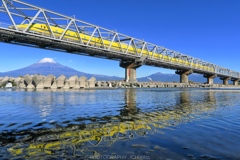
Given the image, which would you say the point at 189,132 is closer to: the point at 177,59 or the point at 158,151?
the point at 158,151

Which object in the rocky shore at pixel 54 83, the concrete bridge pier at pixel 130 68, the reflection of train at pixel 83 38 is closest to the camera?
the reflection of train at pixel 83 38

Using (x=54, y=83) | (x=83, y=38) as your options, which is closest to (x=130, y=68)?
(x=83, y=38)

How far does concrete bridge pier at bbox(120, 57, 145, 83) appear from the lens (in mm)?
83438

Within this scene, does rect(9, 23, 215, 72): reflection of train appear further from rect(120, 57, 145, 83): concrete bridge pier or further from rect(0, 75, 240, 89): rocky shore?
rect(0, 75, 240, 89): rocky shore

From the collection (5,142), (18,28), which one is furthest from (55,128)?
(18,28)

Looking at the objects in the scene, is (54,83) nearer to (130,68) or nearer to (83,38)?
(83,38)

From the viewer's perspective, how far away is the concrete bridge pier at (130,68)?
83.4m

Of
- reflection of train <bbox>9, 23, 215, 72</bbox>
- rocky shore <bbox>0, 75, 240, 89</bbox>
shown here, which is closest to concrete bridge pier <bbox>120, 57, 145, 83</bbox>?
rocky shore <bbox>0, 75, 240, 89</bbox>

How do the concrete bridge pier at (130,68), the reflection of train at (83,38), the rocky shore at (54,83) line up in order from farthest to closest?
the concrete bridge pier at (130,68), the rocky shore at (54,83), the reflection of train at (83,38)

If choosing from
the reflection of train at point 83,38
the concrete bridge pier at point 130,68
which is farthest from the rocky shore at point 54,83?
the reflection of train at point 83,38

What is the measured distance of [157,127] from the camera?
9828mm

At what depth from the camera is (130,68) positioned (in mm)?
85000

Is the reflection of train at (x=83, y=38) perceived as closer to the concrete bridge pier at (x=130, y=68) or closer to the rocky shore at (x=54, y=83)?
the concrete bridge pier at (x=130, y=68)

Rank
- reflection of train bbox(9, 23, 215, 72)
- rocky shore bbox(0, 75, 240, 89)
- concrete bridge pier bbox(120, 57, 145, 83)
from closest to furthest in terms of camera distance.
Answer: reflection of train bbox(9, 23, 215, 72) → rocky shore bbox(0, 75, 240, 89) → concrete bridge pier bbox(120, 57, 145, 83)
